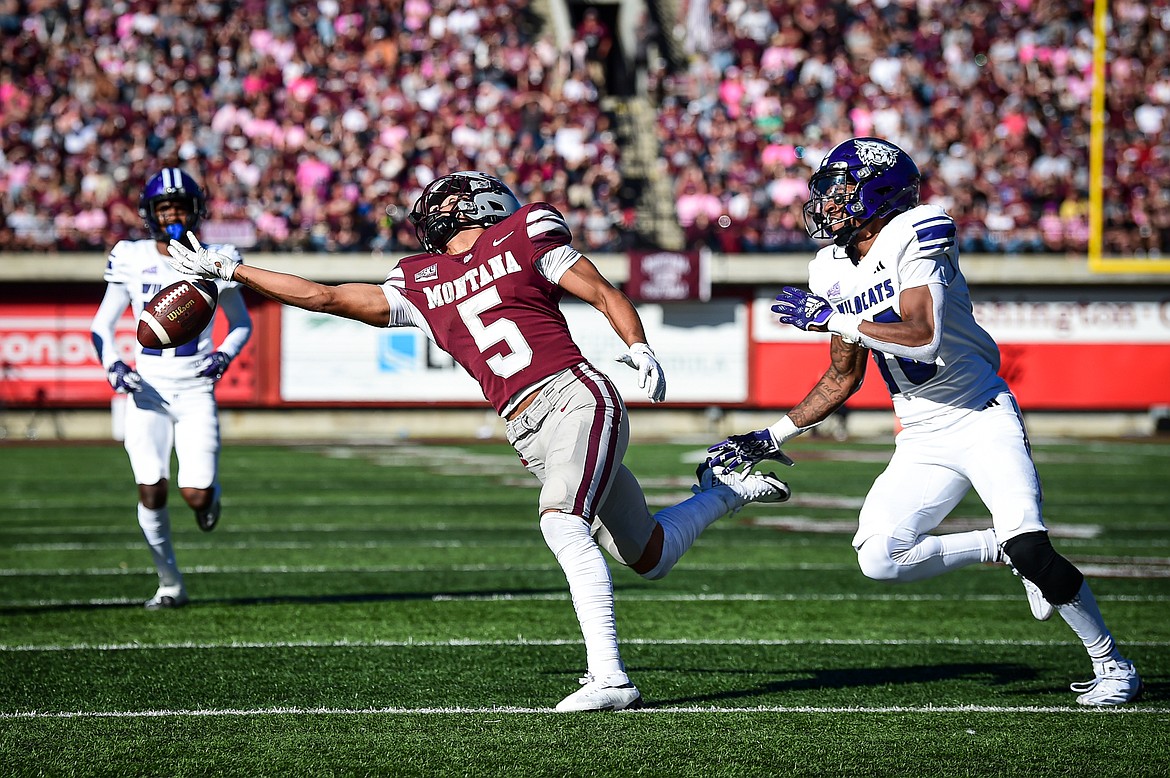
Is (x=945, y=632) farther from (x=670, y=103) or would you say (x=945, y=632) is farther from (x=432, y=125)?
(x=670, y=103)

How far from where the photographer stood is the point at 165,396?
6.65 m

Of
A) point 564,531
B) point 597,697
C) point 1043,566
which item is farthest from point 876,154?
point 597,697

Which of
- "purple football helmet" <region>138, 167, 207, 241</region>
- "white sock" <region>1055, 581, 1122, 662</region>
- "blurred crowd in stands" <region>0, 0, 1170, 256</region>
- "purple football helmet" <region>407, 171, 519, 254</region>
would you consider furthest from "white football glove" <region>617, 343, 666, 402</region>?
"blurred crowd in stands" <region>0, 0, 1170, 256</region>

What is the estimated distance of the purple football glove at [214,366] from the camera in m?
6.59

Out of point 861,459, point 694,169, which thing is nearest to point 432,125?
point 694,169

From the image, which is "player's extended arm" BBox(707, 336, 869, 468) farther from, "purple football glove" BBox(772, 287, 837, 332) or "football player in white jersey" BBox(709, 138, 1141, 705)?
"purple football glove" BBox(772, 287, 837, 332)

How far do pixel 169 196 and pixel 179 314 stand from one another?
1804mm

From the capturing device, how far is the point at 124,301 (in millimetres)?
6898

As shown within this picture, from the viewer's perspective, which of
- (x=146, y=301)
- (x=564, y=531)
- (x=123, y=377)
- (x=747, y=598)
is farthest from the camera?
(x=747, y=598)

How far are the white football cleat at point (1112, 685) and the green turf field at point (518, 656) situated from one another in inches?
2.4

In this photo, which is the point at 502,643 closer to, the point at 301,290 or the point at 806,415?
the point at 806,415

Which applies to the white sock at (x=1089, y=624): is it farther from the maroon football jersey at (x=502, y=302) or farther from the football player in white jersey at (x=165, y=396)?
the football player in white jersey at (x=165, y=396)

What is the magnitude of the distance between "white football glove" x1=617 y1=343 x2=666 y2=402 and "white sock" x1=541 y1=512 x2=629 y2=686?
47cm

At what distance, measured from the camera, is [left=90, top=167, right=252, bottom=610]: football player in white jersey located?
6555mm
